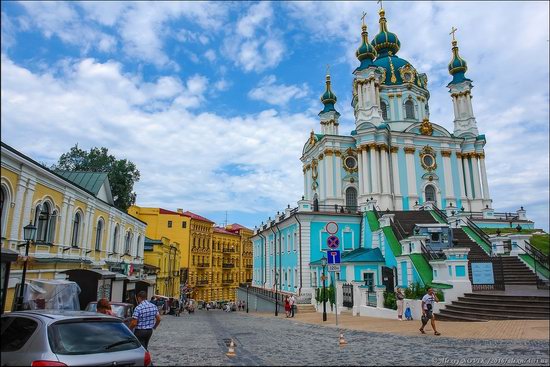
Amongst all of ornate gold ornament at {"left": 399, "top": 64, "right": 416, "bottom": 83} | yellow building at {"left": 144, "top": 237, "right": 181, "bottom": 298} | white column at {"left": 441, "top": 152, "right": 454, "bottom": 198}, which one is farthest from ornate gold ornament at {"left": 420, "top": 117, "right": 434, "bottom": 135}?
yellow building at {"left": 144, "top": 237, "right": 181, "bottom": 298}

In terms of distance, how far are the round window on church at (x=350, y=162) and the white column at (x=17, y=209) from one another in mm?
32026

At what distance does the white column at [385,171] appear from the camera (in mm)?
39500

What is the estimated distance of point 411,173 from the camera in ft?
134

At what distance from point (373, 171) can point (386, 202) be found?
3124 millimetres

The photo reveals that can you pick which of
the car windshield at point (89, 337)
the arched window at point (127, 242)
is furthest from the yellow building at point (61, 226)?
the car windshield at point (89, 337)

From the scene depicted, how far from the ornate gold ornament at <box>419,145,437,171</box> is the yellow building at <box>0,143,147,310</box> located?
2919 centimetres

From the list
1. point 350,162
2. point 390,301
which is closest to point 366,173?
point 350,162

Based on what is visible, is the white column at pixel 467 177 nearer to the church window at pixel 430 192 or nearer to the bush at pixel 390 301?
the church window at pixel 430 192

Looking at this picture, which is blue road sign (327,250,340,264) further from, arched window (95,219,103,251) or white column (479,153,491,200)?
white column (479,153,491,200)

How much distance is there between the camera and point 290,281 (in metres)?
36.4

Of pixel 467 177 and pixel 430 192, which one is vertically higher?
pixel 467 177

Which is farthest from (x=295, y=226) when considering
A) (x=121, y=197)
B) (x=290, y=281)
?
Result: (x=121, y=197)

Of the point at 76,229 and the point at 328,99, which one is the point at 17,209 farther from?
the point at 328,99

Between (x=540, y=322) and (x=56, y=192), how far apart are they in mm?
18946
